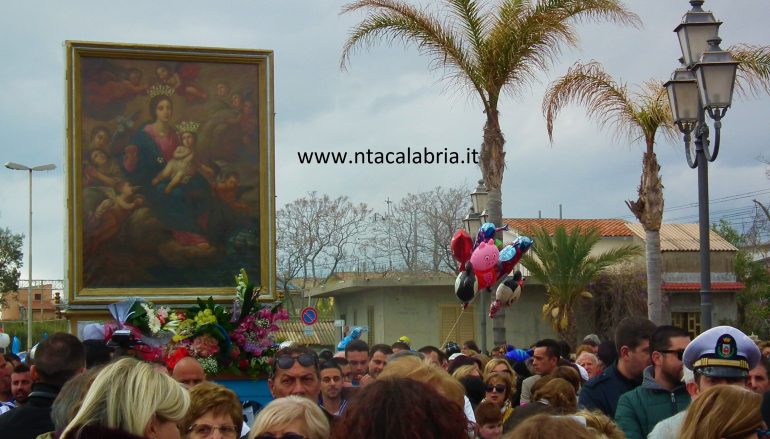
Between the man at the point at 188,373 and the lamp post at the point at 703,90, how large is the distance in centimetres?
516

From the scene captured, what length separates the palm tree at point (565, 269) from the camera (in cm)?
3675

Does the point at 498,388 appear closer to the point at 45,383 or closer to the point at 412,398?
the point at 45,383

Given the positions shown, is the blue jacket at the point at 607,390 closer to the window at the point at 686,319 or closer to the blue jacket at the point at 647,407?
the blue jacket at the point at 647,407

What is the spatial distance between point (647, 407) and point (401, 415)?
4.10 m

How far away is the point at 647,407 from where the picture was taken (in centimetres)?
664

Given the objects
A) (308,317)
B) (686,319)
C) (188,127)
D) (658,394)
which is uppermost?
(188,127)

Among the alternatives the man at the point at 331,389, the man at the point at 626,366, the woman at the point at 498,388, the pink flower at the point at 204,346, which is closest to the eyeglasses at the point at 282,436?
the man at the point at 331,389

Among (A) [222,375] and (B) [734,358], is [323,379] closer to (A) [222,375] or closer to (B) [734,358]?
(A) [222,375]

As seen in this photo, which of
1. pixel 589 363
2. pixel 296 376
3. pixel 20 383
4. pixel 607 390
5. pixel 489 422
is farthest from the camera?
pixel 589 363

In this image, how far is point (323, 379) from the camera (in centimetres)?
801

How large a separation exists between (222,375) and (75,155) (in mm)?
5170

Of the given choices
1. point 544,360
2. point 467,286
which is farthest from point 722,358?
point 467,286

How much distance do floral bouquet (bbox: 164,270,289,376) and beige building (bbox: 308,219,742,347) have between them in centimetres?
2478

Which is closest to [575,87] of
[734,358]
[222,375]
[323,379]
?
[222,375]
